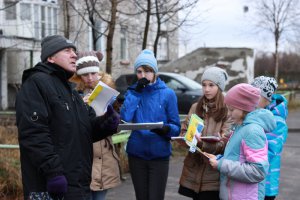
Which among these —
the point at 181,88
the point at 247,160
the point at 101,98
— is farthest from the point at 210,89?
the point at 181,88

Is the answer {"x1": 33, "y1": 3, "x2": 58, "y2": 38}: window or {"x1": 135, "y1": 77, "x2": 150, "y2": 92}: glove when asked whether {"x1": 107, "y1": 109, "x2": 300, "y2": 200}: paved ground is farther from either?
{"x1": 33, "y1": 3, "x2": 58, "y2": 38}: window

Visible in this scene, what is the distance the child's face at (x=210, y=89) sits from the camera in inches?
170

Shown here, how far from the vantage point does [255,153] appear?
347 centimetres

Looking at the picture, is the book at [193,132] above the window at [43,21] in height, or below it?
below

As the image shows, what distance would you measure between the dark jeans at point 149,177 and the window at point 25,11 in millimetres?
18768

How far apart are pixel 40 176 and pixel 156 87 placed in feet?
5.85

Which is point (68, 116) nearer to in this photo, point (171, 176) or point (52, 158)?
point (52, 158)

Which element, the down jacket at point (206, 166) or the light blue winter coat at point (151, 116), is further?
the light blue winter coat at point (151, 116)

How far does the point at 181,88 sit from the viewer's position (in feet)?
53.5

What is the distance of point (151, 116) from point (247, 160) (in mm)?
1185

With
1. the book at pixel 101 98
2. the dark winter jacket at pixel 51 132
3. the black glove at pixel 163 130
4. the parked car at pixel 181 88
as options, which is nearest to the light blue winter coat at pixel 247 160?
the black glove at pixel 163 130

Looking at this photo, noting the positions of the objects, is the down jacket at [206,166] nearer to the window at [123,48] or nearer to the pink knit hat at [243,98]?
the pink knit hat at [243,98]

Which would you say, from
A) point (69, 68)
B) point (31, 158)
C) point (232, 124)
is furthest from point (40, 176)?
point (232, 124)

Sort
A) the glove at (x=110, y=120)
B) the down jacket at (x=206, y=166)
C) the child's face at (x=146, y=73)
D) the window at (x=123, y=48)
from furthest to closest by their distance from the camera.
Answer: the window at (x=123, y=48), the child's face at (x=146, y=73), the down jacket at (x=206, y=166), the glove at (x=110, y=120)
